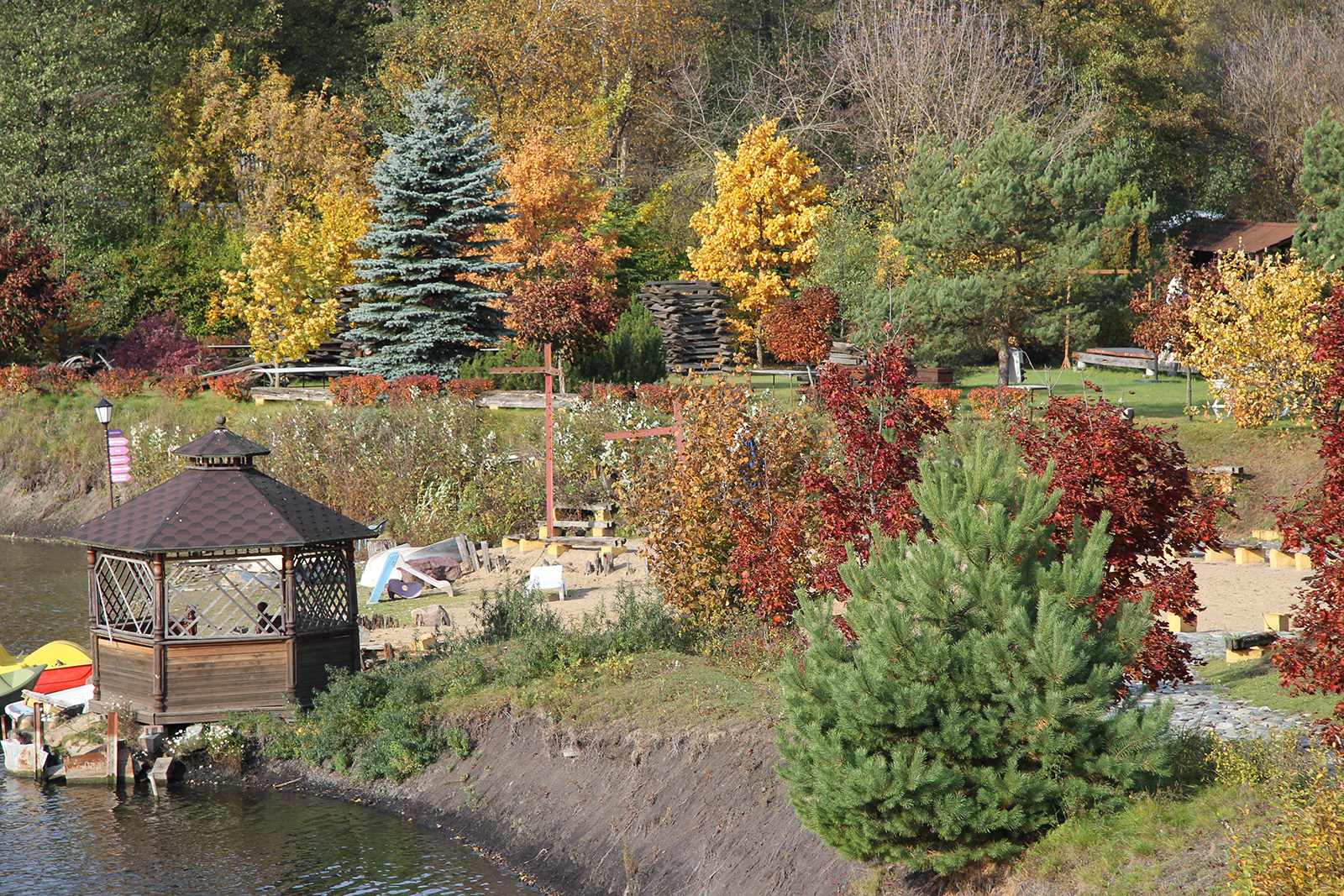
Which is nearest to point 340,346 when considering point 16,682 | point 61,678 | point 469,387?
point 469,387

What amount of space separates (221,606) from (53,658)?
7.49 ft

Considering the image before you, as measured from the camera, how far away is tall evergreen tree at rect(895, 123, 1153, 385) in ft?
90.4

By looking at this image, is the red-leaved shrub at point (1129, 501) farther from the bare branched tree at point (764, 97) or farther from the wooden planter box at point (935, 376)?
the bare branched tree at point (764, 97)

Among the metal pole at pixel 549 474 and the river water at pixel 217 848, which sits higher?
the metal pole at pixel 549 474

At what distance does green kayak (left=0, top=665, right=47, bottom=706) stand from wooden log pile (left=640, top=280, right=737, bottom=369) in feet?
78.7

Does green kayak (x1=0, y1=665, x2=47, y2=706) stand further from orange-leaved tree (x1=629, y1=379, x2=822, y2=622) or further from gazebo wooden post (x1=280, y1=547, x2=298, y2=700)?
orange-leaved tree (x1=629, y1=379, x2=822, y2=622)

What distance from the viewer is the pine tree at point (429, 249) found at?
32781 millimetres

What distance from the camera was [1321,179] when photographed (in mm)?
33656

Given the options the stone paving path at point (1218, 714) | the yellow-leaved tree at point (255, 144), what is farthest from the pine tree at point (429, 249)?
the stone paving path at point (1218, 714)

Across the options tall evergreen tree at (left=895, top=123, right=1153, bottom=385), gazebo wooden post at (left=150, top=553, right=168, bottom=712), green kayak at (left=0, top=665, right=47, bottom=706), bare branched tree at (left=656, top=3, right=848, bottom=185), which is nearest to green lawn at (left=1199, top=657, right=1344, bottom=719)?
gazebo wooden post at (left=150, top=553, right=168, bottom=712)

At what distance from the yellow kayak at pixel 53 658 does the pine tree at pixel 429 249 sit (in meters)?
15.3

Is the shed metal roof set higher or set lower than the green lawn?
higher

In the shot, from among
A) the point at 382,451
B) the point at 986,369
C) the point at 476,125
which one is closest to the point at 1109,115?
the point at 986,369

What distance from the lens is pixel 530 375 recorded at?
Result: 30328 mm
